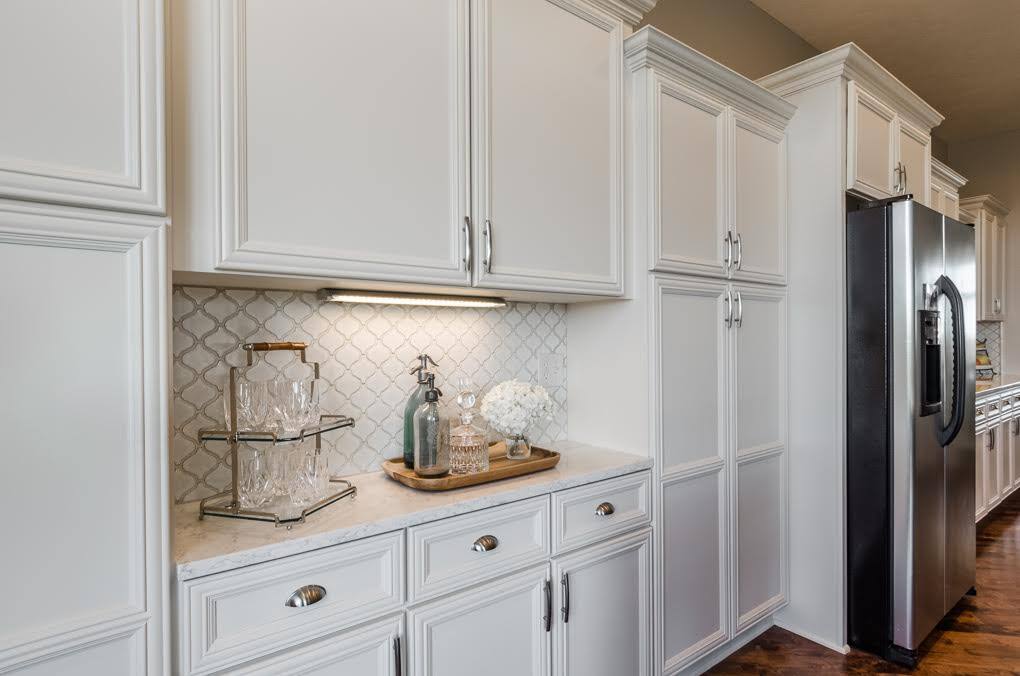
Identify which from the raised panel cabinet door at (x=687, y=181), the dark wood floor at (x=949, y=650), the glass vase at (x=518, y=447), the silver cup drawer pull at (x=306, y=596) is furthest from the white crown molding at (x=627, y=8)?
the dark wood floor at (x=949, y=650)

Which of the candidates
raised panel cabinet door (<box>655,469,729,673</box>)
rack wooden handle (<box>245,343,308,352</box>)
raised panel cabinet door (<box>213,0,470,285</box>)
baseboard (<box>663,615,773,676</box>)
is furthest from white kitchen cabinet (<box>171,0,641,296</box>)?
baseboard (<box>663,615,773,676</box>)

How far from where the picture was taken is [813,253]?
8.26 ft

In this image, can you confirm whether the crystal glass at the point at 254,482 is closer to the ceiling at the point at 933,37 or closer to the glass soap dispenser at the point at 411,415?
the glass soap dispenser at the point at 411,415

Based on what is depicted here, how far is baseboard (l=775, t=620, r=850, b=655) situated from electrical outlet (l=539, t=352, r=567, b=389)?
61.2 inches

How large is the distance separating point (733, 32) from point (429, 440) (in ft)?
8.92

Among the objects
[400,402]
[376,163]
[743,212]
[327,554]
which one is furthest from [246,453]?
[743,212]

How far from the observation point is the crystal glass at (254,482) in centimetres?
138

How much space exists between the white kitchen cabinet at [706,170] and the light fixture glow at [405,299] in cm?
61

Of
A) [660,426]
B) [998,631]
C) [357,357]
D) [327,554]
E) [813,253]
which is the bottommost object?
[998,631]

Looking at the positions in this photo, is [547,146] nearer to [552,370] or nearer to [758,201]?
[552,370]

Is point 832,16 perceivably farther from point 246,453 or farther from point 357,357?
point 246,453

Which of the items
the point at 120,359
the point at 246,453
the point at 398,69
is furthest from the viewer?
the point at 398,69

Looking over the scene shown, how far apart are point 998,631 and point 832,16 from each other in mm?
3249

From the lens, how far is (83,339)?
1.00m
